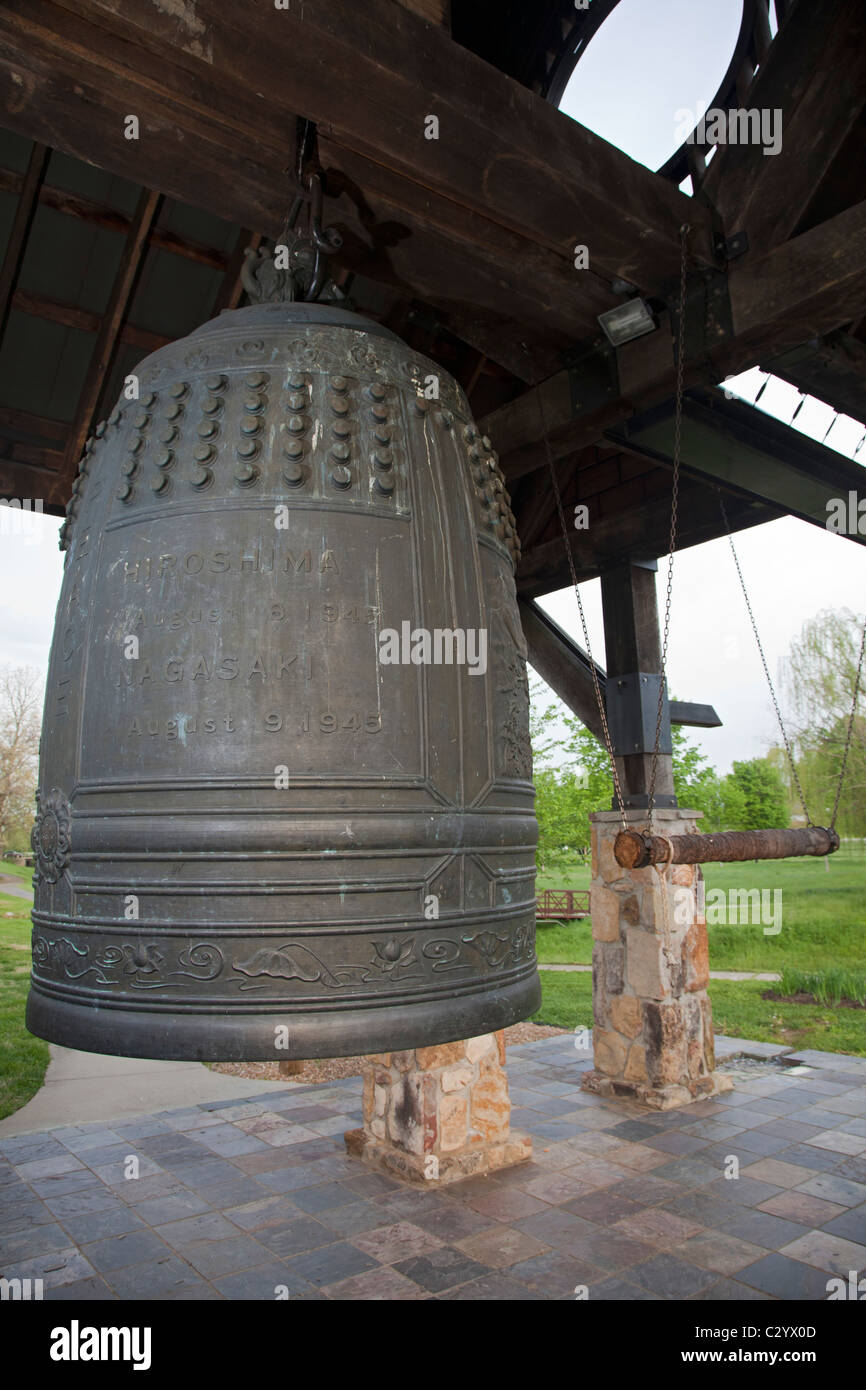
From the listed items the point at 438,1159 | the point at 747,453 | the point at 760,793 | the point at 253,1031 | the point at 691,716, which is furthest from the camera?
the point at 760,793

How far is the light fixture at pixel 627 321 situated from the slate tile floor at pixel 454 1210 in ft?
11.7

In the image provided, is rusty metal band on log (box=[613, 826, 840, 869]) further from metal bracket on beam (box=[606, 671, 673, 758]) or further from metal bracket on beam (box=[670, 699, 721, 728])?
metal bracket on beam (box=[670, 699, 721, 728])

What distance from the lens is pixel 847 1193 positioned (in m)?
4.32

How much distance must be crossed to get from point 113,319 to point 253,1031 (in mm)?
2516

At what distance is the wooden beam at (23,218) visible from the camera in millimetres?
2502

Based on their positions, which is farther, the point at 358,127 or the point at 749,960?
the point at 749,960

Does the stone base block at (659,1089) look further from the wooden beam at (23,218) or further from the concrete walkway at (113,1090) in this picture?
the wooden beam at (23,218)

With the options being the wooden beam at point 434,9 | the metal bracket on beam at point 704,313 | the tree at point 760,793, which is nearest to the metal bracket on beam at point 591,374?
the metal bracket on beam at point 704,313

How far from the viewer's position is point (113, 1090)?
6281 millimetres

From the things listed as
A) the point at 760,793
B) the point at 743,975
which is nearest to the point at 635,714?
the point at 743,975

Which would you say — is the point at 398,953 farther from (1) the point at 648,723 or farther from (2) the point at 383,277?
(1) the point at 648,723

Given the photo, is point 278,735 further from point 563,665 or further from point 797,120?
point 563,665

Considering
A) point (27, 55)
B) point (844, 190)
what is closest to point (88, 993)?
point (27, 55)

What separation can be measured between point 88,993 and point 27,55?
1.94 metres
